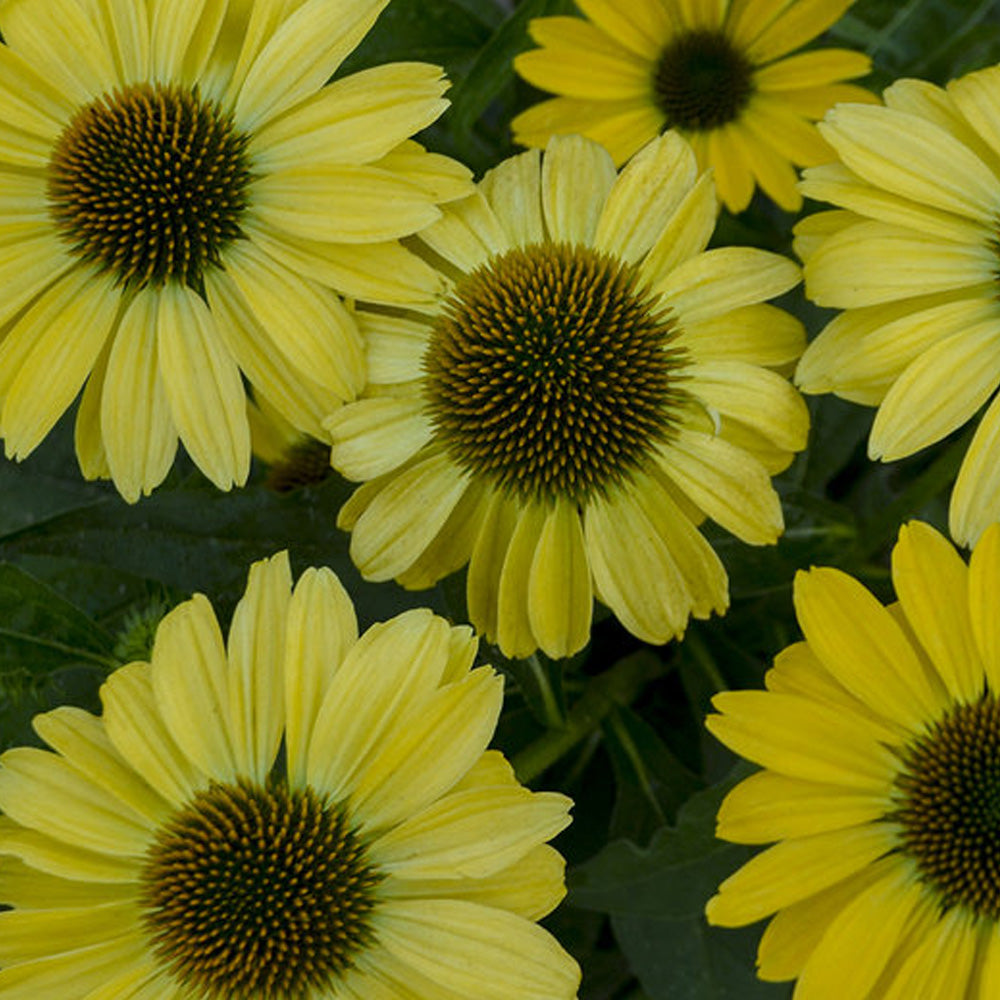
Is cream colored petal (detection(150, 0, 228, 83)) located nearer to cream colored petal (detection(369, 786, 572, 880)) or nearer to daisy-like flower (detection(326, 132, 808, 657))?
daisy-like flower (detection(326, 132, 808, 657))

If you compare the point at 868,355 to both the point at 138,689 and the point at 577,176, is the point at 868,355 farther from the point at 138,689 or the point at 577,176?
the point at 138,689

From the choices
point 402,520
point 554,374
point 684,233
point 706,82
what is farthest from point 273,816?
point 706,82

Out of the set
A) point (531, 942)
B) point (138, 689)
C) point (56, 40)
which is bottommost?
point (531, 942)

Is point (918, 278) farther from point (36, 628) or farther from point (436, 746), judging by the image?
point (36, 628)

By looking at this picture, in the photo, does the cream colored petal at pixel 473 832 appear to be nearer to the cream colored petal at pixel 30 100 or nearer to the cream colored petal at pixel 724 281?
the cream colored petal at pixel 724 281

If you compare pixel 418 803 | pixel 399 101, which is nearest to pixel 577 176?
pixel 399 101

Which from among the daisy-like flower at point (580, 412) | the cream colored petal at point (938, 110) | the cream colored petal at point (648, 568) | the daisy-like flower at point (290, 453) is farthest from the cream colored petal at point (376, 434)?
the cream colored petal at point (938, 110)

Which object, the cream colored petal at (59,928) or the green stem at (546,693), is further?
the green stem at (546,693)
